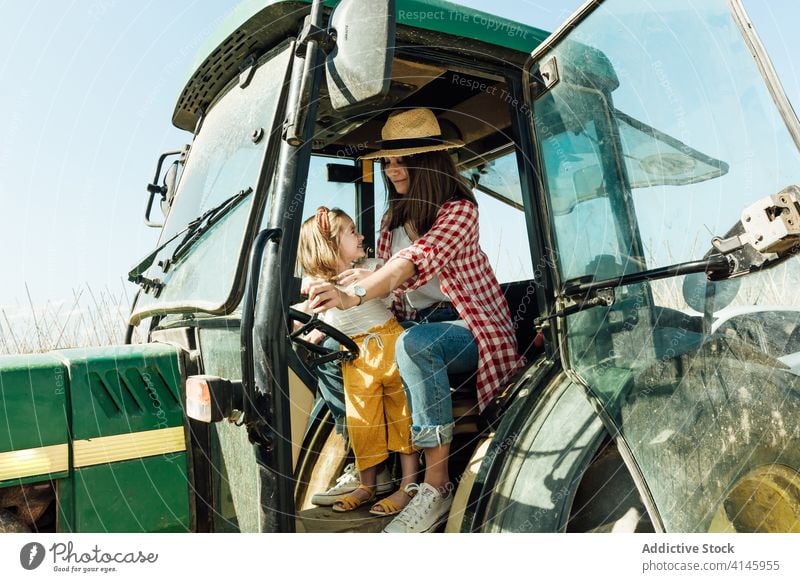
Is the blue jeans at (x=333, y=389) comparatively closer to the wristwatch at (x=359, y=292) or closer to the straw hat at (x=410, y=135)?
the wristwatch at (x=359, y=292)

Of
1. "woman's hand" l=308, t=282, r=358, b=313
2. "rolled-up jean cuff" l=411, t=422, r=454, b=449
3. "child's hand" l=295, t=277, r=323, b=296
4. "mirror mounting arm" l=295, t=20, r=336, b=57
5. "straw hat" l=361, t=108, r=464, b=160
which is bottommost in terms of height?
"rolled-up jean cuff" l=411, t=422, r=454, b=449

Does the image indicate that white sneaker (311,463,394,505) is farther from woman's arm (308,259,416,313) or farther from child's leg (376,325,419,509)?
woman's arm (308,259,416,313)

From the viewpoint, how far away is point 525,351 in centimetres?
227

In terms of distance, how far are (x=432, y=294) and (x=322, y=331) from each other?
74 cm

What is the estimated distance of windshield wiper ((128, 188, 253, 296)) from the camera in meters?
1.95

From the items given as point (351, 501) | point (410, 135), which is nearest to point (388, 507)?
point (351, 501)

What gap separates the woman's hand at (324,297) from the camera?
1714 millimetres

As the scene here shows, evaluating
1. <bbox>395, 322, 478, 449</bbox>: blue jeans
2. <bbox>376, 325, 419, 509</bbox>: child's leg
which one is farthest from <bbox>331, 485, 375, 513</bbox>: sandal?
<bbox>395, 322, 478, 449</bbox>: blue jeans

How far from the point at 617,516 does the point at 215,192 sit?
61.9 inches

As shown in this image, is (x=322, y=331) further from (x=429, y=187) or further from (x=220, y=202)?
(x=429, y=187)

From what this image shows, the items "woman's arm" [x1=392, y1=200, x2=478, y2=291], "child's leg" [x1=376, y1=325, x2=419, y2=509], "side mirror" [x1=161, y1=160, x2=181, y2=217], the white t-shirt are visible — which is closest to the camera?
"woman's arm" [x1=392, y1=200, x2=478, y2=291]

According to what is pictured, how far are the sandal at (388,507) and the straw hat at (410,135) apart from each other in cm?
116

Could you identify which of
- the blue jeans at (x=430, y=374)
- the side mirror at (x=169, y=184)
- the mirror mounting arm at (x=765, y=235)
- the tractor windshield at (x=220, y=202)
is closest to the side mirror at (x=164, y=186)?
the side mirror at (x=169, y=184)
